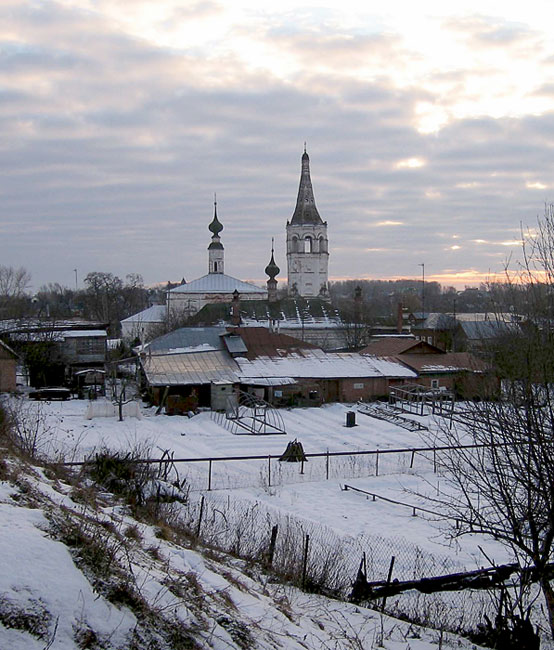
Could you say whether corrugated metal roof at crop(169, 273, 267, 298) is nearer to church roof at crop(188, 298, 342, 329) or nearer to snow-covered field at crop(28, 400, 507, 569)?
church roof at crop(188, 298, 342, 329)

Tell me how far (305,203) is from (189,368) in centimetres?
4833

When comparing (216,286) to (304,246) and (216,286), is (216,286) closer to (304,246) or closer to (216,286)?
(216,286)

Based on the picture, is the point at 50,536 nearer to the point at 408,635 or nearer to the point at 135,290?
the point at 408,635

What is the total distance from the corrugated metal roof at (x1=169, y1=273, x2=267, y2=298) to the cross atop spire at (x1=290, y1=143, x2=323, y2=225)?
13.8 meters

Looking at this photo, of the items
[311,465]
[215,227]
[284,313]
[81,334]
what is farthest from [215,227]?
[311,465]

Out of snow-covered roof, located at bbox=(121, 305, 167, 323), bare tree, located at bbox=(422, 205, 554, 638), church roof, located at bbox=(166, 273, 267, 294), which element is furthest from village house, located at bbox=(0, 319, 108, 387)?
bare tree, located at bbox=(422, 205, 554, 638)

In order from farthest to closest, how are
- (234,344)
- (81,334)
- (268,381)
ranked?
(81,334) → (234,344) → (268,381)

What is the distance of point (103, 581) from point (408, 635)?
419cm

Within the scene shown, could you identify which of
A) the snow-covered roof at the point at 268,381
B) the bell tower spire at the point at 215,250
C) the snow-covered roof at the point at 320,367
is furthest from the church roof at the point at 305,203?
the snow-covered roof at the point at 268,381

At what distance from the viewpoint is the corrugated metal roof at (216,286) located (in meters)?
66.4

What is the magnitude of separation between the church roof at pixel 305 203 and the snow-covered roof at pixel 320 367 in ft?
140

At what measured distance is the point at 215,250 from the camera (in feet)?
235

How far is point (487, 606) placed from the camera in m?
9.57

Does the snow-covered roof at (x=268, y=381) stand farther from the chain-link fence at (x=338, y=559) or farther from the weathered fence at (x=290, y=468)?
the chain-link fence at (x=338, y=559)
